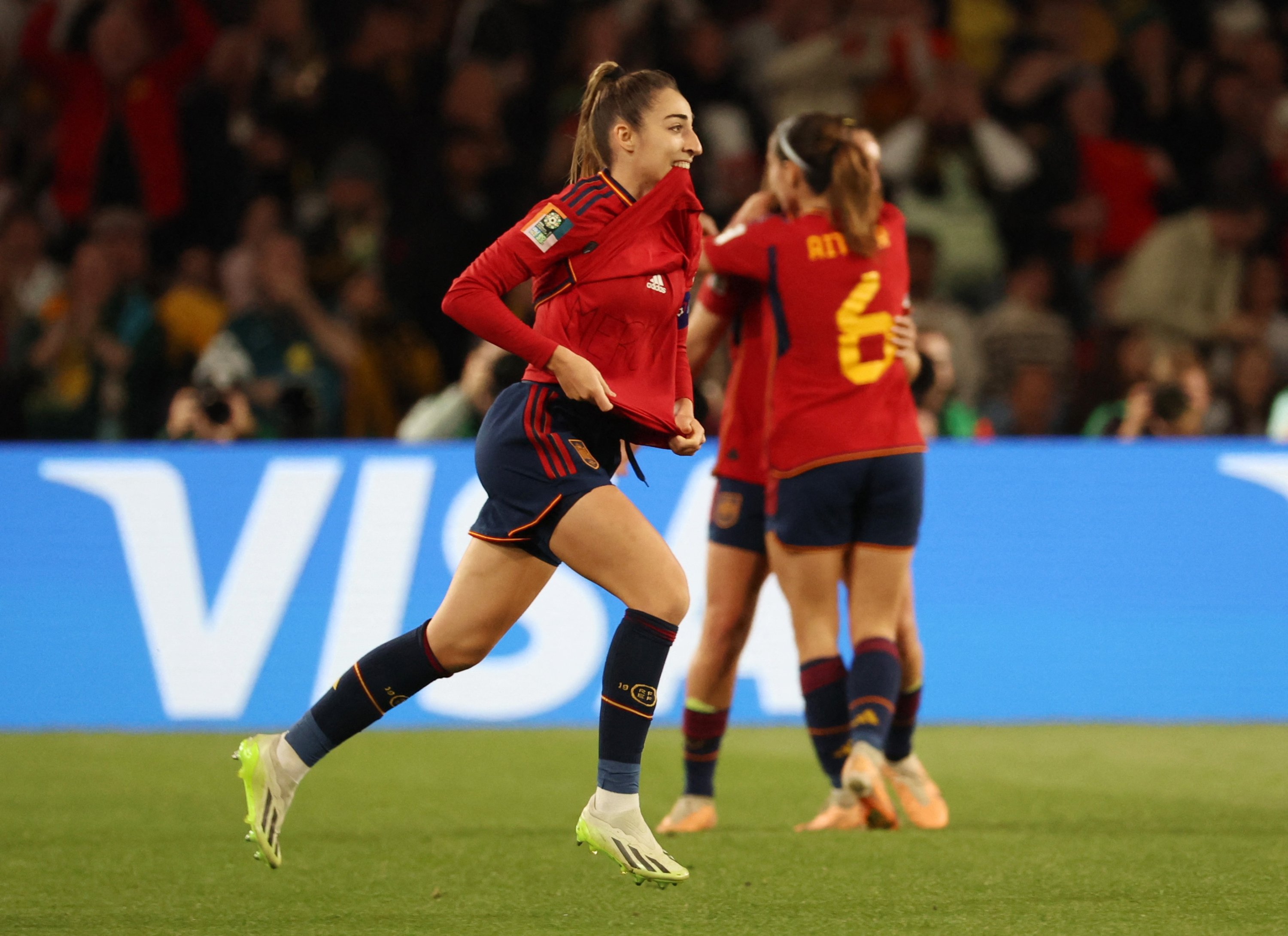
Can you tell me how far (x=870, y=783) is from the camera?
4.98m

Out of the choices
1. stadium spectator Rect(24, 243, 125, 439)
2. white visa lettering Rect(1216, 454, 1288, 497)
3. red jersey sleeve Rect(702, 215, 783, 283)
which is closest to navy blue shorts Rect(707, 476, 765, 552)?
red jersey sleeve Rect(702, 215, 783, 283)

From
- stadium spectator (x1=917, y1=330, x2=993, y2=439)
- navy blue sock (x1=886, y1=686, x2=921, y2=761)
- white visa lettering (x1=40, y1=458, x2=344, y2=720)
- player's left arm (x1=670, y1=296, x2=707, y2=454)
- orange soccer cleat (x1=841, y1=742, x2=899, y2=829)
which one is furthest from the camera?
stadium spectator (x1=917, y1=330, x2=993, y2=439)

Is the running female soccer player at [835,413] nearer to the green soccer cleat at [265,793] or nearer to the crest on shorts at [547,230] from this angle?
the crest on shorts at [547,230]

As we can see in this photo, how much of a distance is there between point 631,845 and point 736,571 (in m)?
1.73

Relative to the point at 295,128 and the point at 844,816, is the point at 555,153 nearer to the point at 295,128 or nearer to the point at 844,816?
the point at 295,128

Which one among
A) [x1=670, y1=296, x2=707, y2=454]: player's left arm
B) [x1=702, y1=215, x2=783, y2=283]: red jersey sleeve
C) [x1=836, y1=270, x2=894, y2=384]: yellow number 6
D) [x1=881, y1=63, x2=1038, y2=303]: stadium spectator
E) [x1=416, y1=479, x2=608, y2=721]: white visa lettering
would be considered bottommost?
[x1=416, y1=479, x2=608, y2=721]: white visa lettering

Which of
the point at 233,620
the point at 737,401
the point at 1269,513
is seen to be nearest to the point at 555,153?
the point at 233,620

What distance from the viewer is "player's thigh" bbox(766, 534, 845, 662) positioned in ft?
17.6

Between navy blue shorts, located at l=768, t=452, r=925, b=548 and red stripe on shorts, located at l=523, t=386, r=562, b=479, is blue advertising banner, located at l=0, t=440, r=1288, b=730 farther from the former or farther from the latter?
red stripe on shorts, located at l=523, t=386, r=562, b=479

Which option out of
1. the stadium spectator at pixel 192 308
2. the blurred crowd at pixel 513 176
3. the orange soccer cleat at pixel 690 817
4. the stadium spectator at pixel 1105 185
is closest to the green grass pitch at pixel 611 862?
the orange soccer cleat at pixel 690 817

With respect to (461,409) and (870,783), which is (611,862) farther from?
(461,409)

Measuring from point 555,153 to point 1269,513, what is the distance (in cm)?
516

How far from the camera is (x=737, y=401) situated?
5523 mm

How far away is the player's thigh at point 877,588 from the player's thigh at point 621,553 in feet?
4.66
